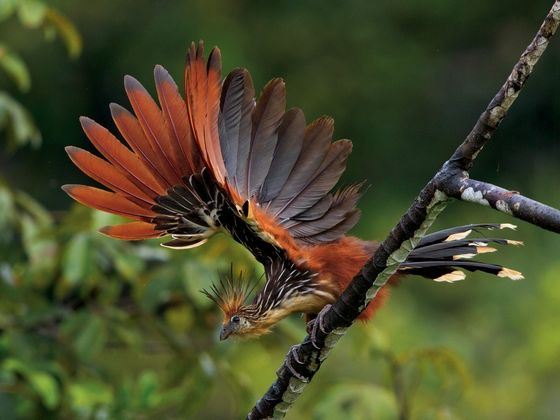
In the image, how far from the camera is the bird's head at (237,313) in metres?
3.21

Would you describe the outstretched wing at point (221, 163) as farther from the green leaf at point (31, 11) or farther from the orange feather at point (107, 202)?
the green leaf at point (31, 11)

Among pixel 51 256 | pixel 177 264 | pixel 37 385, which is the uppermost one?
pixel 177 264

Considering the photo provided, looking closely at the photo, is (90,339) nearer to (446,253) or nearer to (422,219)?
(446,253)

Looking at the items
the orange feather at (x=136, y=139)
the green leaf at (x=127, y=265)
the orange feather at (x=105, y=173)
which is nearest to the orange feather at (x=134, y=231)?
the orange feather at (x=105, y=173)

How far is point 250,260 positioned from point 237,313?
949mm

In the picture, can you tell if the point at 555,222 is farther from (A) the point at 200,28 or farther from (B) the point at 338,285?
(A) the point at 200,28

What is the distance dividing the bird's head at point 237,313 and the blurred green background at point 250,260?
0.72m

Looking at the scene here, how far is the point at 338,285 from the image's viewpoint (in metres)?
3.18

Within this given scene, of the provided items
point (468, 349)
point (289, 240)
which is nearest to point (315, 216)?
point (289, 240)

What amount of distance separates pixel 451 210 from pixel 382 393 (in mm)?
6122

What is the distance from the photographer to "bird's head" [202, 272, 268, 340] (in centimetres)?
321

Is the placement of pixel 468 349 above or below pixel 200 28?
below

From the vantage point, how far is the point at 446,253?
3242 mm

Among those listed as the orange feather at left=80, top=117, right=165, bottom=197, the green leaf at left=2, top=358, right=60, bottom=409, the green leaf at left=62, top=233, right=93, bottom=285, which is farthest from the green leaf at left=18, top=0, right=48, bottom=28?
the orange feather at left=80, top=117, right=165, bottom=197
